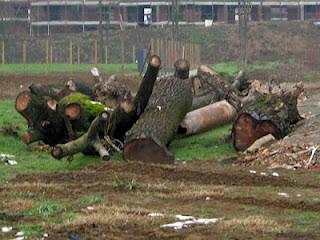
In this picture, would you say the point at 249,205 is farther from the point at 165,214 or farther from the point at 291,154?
the point at 291,154

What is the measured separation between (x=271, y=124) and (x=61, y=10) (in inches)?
2941

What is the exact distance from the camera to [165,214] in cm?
1291

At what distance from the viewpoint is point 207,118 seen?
23.7m

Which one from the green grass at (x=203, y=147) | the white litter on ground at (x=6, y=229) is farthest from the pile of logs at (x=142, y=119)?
the white litter on ground at (x=6, y=229)

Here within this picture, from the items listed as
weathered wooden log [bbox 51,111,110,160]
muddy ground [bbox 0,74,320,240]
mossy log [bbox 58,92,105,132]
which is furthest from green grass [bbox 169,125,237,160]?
weathered wooden log [bbox 51,111,110,160]

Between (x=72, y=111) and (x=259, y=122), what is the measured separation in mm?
4109

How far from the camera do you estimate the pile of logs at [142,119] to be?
19438 millimetres

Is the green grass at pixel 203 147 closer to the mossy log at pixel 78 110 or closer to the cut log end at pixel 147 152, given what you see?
the cut log end at pixel 147 152

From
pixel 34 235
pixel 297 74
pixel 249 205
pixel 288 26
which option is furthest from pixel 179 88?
pixel 288 26

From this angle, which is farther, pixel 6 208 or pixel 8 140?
pixel 8 140

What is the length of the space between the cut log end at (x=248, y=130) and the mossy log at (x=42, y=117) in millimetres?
3812

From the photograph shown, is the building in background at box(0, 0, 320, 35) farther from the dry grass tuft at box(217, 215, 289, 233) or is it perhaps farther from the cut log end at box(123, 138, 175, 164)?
the dry grass tuft at box(217, 215, 289, 233)

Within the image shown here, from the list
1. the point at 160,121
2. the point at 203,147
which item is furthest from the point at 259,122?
the point at 160,121

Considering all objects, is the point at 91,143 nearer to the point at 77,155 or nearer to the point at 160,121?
the point at 77,155
